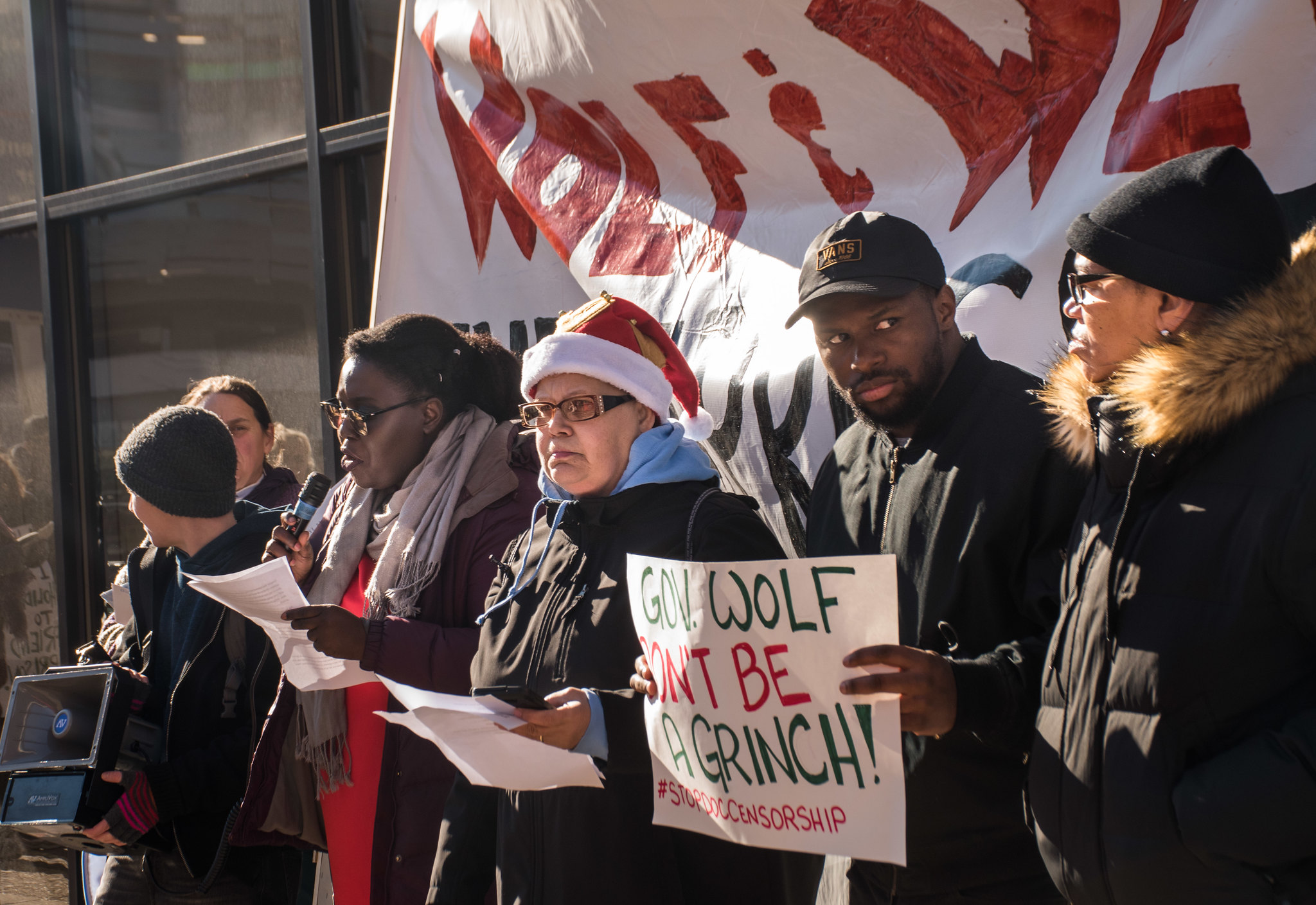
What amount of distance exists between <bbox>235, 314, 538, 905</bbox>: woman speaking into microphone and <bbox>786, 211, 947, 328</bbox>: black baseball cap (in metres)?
0.97

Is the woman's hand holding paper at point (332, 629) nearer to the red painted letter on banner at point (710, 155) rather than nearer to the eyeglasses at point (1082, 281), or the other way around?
the red painted letter on banner at point (710, 155)

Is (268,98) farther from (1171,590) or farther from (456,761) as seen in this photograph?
(1171,590)

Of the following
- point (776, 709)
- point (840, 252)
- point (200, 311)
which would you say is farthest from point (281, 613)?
point (200, 311)

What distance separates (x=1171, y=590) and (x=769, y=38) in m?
1.94

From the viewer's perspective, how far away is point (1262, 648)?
1259 millimetres

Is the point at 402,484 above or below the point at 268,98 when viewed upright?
below

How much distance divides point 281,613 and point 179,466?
32.3 inches

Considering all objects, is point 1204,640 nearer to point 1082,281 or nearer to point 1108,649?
point 1108,649

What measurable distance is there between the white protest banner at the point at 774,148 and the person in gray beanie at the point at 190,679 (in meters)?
1.01

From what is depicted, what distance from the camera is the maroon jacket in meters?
2.29

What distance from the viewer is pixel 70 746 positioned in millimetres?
2688

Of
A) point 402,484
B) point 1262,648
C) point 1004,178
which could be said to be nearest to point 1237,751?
point 1262,648

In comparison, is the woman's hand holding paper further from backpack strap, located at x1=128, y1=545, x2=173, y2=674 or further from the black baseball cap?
the black baseball cap

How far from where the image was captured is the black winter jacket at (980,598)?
66.8 inches
